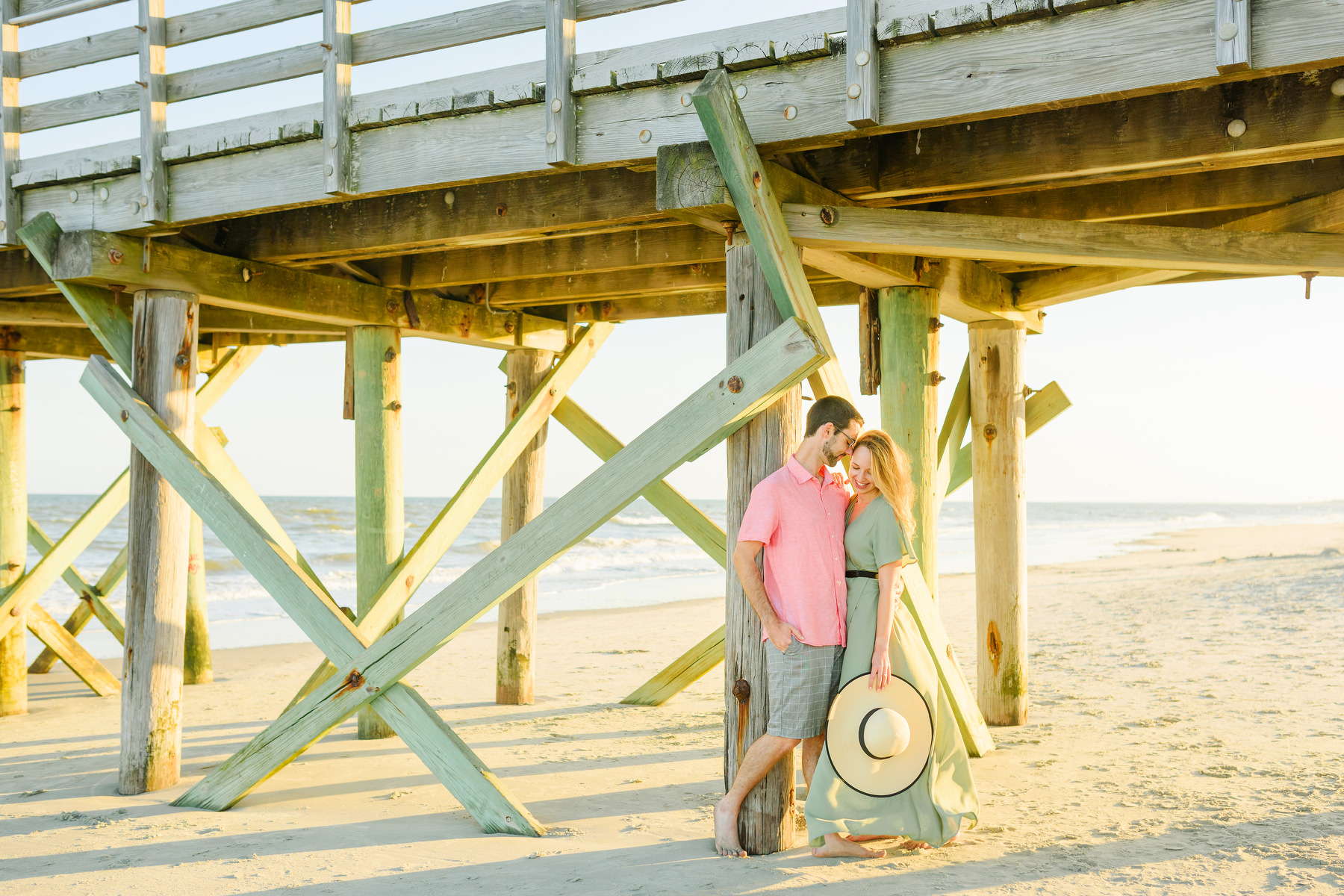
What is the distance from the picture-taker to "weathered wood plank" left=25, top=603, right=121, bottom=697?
8.48m

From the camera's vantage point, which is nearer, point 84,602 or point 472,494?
point 472,494

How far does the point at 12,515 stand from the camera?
8414mm

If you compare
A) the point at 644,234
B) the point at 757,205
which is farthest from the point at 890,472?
the point at 644,234

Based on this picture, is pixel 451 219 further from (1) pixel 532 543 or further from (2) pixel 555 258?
(1) pixel 532 543

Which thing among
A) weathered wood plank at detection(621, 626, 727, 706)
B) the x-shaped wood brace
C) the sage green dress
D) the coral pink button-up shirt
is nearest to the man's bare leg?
the sage green dress

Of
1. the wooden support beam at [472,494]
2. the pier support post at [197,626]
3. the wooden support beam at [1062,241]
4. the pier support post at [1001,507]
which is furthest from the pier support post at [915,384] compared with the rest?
the pier support post at [197,626]

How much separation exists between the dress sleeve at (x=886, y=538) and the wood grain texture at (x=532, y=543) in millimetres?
628

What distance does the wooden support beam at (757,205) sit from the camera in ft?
12.7

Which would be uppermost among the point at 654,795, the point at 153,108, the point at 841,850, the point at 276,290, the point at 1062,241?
the point at 153,108

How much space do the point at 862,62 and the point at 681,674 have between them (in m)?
5.09

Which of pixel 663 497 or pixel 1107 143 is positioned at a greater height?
pixel 1107 143

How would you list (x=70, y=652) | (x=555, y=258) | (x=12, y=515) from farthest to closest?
(x=70, y=652), (x=12, y=515), (x=555, y=258)

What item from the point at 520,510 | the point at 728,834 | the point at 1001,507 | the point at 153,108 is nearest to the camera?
the point at 728,834

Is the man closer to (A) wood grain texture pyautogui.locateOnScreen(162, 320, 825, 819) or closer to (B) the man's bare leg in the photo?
(B) the man's bare leg
